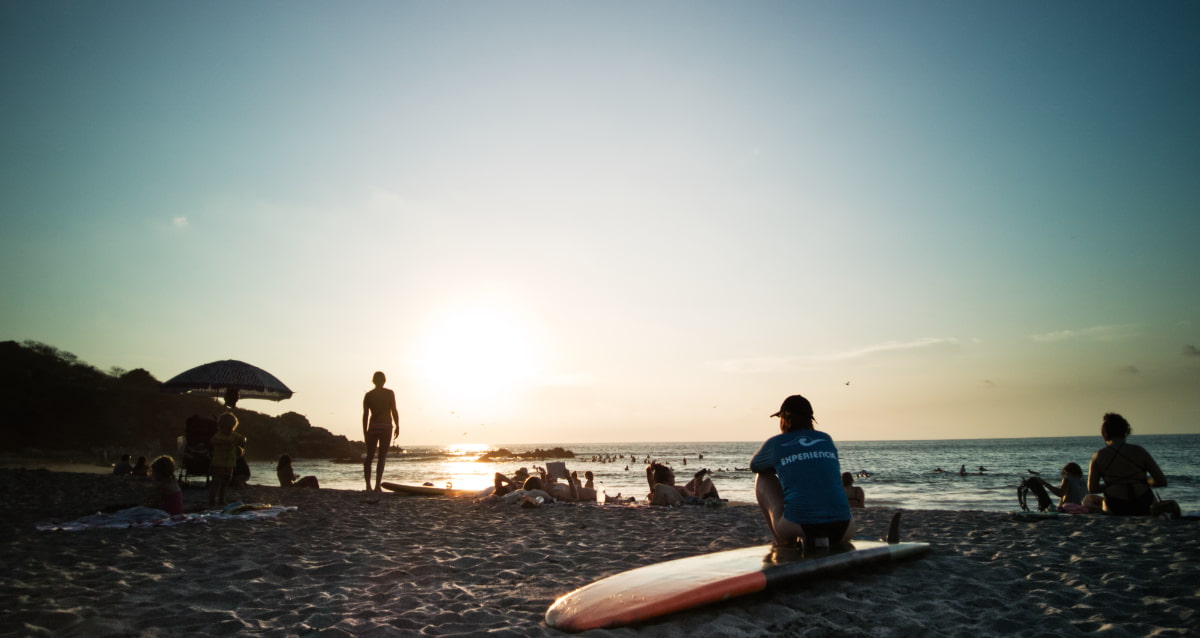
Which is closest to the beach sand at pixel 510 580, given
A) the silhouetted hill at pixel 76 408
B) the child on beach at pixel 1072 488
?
the child on beach at pixel 1072 488

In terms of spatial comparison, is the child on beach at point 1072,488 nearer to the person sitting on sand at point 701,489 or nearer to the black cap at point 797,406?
the person sitting on sand at point 701,489

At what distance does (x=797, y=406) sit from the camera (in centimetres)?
462

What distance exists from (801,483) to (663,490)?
7.49m

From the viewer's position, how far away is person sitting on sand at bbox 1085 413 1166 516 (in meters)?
8.03

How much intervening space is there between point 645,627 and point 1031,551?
4.85 m

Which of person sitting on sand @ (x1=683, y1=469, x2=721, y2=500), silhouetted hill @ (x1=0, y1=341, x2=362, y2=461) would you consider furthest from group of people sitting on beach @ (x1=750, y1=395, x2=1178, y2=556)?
silhouetted hill @ (x1=0, y1=341, x2=362, y2=461)

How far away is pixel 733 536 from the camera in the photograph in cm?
681

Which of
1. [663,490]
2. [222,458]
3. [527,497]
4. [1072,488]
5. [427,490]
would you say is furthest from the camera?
[427,490]

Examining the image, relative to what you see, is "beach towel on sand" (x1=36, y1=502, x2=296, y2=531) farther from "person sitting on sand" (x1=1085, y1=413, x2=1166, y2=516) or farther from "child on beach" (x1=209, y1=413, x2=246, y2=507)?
"person sitting on sand" (x1=1085, y1=413, x2=1166, y2=516)

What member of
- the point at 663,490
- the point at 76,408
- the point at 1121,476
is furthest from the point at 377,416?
the point at 76,408

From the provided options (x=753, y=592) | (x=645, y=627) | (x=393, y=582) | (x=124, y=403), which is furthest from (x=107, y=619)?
(x=124, y=403)

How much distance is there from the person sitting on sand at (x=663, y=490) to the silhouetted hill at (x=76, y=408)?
87.3ft

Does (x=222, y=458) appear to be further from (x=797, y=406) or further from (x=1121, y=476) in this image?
(x=1121, y=476)

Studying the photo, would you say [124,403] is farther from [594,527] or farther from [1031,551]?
[1031,551]
